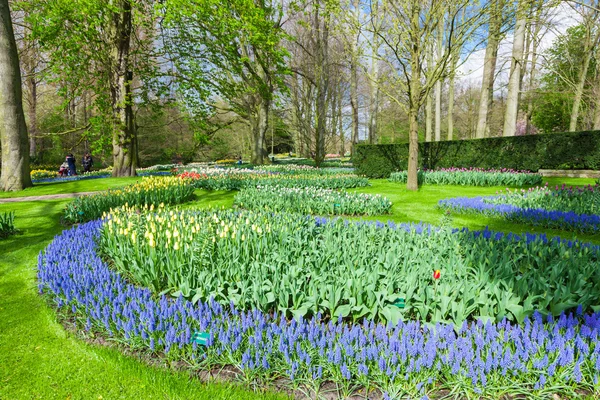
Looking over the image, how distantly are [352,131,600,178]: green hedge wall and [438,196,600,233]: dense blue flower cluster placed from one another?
8090 millimetres

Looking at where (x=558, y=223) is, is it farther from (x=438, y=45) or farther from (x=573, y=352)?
(x=438, y=45)

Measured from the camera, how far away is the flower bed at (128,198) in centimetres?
625

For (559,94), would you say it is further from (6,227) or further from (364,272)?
(6,227)

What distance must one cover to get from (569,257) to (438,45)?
18.3 meters

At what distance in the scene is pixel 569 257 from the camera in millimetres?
3387

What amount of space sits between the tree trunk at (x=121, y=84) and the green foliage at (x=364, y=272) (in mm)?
10373

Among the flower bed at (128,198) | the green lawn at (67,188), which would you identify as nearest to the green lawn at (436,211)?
the flower bed at (128,198)

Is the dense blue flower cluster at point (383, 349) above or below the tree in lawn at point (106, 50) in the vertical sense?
below

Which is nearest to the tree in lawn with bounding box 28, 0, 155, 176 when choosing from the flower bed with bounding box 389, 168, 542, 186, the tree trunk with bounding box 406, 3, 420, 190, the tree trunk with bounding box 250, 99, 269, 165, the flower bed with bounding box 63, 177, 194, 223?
the flower bed with bounding box 63, 177, 194, 223

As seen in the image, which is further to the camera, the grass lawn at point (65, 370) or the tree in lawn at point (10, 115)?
the tree in lawn at point (10, 115)

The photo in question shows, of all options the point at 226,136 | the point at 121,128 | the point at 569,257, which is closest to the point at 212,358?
the point at 569,257

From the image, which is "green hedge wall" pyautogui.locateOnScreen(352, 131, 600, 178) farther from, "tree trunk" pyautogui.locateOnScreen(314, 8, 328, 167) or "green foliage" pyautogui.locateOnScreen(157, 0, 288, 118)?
"green foliage" pyautogui.locateOnScreen(157, 0, 288, 118)

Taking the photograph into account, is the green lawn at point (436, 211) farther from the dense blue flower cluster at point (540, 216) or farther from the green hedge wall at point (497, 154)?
the green hedge wall at point (497, 154)

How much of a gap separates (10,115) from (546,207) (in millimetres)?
14346
